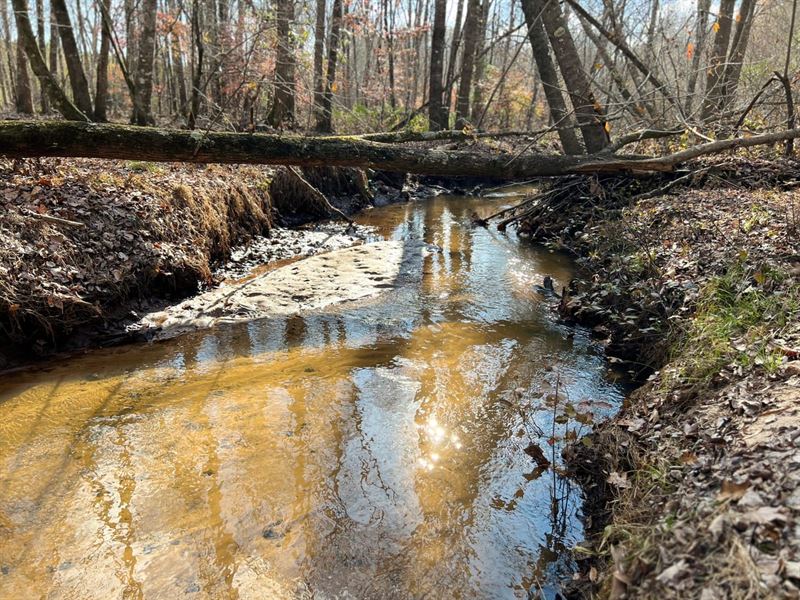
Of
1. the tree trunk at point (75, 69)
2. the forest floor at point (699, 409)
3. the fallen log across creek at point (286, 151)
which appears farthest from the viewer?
the tree trunk at point (75, 69)

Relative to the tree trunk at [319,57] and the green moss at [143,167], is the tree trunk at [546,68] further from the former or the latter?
the tree trunk at [319,57]

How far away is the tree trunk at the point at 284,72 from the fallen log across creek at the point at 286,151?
5549 mm

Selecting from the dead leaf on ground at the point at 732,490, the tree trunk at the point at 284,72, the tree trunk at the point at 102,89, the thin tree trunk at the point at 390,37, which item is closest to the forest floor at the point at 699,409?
the dead leaf on ground at the point at 732,490

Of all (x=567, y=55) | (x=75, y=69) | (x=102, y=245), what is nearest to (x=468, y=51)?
(x=567, y=55)

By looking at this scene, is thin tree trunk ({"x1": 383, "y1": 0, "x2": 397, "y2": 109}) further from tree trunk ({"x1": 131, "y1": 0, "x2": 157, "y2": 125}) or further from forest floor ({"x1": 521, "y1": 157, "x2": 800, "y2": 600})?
forest floor ({"x1": 521, "y1": 157, "x2": 800, "y2": 600})

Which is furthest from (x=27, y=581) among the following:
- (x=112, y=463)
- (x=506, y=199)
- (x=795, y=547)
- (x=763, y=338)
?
(x=506, y=199)

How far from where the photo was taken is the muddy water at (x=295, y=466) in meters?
3.00

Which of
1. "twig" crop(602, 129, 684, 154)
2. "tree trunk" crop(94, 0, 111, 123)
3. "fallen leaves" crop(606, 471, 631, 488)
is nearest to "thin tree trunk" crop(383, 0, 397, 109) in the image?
"tree trunk" crop(94, 0, 111, 123)

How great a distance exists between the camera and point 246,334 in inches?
246

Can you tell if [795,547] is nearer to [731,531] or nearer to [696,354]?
[731,531]

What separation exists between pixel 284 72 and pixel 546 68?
7.30 metres

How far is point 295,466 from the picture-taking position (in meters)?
3.89

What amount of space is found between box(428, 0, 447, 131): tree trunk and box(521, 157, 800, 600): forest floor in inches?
432

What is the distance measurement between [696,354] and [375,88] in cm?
2292
